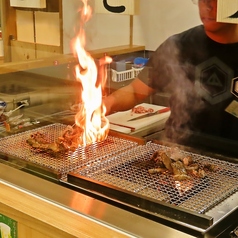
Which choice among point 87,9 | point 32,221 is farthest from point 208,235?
point 87,9

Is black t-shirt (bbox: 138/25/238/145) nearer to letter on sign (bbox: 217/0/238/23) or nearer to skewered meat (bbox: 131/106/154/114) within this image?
skewered meat (bbox: 131/106/154/114)

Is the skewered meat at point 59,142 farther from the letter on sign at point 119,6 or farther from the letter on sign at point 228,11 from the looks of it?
the letter on sign at point 228,11

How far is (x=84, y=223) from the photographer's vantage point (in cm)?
114

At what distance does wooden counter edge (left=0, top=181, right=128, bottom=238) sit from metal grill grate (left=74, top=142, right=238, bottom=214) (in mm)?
153

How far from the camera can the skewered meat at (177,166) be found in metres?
1.32

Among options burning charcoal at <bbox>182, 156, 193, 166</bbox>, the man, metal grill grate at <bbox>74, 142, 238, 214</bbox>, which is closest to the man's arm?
the man

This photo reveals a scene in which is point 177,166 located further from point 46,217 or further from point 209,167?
point 46,217

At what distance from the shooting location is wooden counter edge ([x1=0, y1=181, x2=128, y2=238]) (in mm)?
1116

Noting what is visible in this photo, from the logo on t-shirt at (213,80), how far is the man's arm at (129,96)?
303mm

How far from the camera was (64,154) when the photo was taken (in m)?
1.54

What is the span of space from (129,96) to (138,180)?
1036 mm

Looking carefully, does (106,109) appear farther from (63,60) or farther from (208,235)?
(208,235)

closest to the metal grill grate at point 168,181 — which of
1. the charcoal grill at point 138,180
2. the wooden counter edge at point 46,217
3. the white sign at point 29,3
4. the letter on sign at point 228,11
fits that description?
the charcoal grill at point 138,180

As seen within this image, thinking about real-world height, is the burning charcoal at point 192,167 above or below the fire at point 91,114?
below
